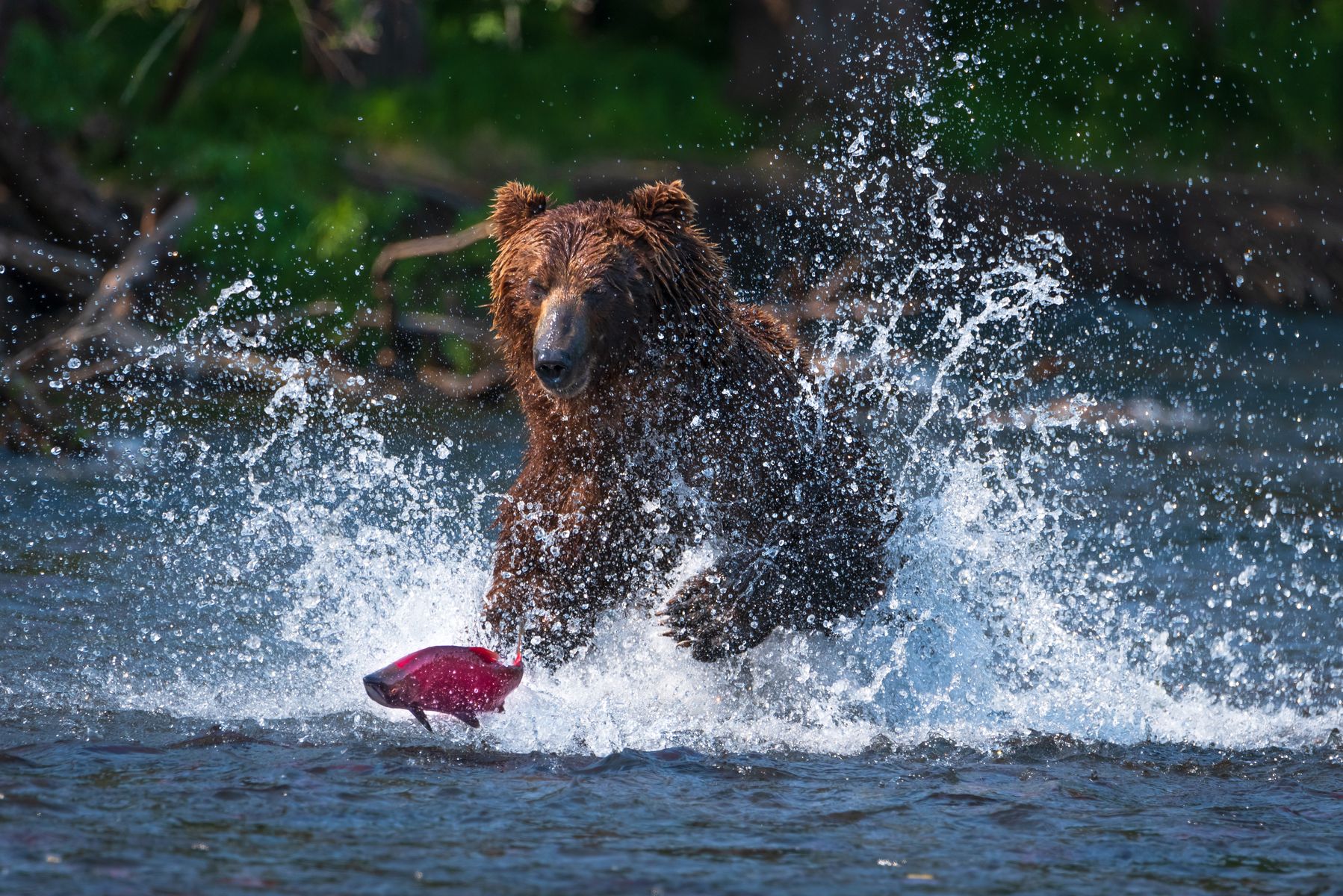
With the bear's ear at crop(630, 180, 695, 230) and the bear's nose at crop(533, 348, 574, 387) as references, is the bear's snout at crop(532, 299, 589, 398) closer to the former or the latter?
the bear's nose at crop(533, 348, 574, 387)

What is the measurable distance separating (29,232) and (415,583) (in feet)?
23.9

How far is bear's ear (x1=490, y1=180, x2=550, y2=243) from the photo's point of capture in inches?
231

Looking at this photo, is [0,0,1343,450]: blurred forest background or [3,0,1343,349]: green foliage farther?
[3,0,1343,349]: green foliage

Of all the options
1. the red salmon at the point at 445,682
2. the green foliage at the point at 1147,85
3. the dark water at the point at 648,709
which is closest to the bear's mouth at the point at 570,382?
the red salmon at the point at 445,682

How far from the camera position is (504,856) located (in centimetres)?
429

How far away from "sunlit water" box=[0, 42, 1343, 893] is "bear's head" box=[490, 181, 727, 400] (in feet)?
3.32

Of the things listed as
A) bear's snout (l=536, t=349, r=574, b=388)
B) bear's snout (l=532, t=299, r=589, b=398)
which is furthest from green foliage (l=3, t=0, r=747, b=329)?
bear's snout (l=536, t=349, r=574, b=388)

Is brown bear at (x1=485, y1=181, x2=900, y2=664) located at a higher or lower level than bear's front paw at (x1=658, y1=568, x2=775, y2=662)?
higher

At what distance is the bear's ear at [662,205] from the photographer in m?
5.71

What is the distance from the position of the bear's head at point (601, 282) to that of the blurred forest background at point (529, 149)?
3.52 meters

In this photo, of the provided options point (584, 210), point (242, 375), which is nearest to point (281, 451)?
point (242, 375)

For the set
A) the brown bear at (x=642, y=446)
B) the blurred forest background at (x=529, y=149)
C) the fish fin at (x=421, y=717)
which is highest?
the blurred forest background at (x=529, y=149)

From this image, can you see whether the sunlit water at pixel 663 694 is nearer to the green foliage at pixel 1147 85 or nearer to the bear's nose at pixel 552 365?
the bear's nose at pixel 552 365

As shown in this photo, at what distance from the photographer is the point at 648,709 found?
5695 millimetres
